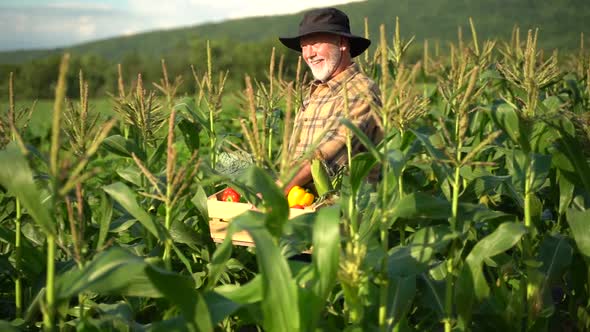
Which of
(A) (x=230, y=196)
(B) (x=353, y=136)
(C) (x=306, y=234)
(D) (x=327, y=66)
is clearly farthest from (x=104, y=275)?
(D) (x=327, y=66)

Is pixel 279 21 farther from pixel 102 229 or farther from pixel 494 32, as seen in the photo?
pixel 102 229

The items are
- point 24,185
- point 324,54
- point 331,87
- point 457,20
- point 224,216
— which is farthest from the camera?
point 457,20

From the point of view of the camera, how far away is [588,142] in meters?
3.26

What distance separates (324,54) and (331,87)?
0.79 ft

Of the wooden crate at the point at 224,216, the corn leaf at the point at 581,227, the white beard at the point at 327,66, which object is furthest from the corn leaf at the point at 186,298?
the white beard at the point at 327,66

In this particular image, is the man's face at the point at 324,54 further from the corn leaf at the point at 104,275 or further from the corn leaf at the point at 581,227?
the corn leaf at the point at 104,275

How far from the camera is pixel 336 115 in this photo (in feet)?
12.2

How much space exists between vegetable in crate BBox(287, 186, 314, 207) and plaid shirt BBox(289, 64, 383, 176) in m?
0.27

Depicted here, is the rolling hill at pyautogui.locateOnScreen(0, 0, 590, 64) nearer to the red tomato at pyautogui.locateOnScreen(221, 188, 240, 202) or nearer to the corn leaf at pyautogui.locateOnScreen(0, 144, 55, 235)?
the red tomato at pyautogui.locateOnScreen(221, 188, 240, 202)

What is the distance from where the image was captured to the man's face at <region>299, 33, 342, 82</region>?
404 centimetres

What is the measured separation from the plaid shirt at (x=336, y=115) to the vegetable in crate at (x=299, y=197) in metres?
0.27

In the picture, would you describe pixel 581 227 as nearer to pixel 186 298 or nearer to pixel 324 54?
pixel 324 54

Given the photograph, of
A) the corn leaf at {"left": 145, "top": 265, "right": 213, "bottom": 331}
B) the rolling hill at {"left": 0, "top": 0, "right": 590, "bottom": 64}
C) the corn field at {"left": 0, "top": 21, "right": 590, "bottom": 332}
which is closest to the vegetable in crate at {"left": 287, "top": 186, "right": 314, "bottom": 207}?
the corn field at {"left": 0, "top": 21, "right": 590, "bottom": 332}

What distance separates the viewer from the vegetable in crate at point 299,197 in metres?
3.27
